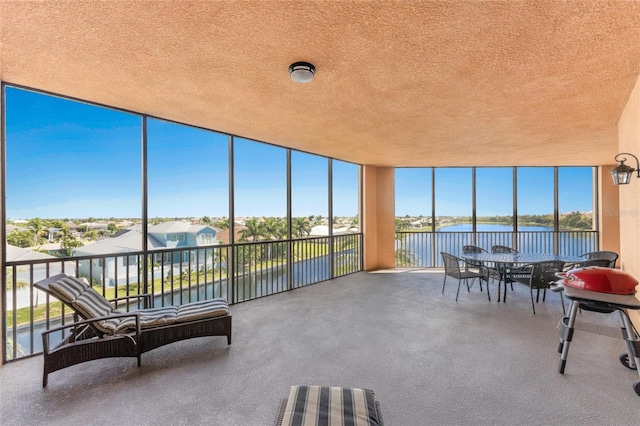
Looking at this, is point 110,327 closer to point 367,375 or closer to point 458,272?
point 367,375

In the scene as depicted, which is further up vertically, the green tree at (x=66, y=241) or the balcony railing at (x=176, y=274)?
the green tree at (x=66, y=241)

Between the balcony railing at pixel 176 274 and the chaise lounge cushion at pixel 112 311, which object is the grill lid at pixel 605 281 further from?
the balcony railing at pixel 176 274

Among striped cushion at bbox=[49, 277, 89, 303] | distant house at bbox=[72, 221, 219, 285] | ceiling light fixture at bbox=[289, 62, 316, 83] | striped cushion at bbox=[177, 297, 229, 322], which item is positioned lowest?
striped cushion at bbox=[177, 297, 229, 322]

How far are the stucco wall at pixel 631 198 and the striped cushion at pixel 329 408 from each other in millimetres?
3323

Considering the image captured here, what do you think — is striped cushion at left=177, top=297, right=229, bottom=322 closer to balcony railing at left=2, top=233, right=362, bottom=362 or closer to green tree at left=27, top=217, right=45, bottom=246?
balcony railing at left=2, top=233, right=362, bottom=362

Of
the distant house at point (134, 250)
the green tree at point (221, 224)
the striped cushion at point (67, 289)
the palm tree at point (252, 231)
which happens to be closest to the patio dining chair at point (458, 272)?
the palm tree at point (252, 231)

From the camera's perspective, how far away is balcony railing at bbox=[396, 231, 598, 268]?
23.8 feet

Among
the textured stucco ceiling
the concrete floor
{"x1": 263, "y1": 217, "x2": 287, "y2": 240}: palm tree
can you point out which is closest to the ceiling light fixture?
the textured stucco ceiling

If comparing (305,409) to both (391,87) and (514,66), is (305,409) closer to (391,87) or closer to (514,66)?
(391,87)

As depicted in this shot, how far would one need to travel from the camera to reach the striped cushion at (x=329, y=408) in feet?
5.01

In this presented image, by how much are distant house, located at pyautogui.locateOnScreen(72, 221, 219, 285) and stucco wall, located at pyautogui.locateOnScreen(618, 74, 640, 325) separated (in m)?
5.30

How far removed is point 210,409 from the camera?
2.08m

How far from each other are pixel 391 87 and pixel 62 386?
3.93 m

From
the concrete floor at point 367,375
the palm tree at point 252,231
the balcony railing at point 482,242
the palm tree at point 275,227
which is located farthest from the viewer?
the balcony railing at point 482,242
